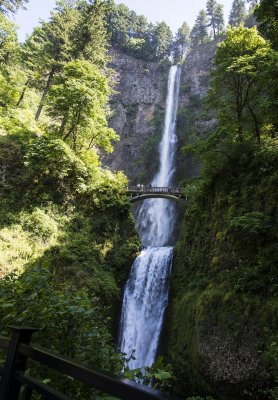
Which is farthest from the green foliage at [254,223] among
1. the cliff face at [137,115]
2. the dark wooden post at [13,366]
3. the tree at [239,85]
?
the cliff face at [137,115]

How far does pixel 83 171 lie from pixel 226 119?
9.89 meters

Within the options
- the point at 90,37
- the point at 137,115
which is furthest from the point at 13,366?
the point at 137,115

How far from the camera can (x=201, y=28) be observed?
6975 centimetres

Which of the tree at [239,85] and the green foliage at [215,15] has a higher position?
the green foliage at [215,15]

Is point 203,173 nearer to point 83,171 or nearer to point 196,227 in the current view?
point 196,227

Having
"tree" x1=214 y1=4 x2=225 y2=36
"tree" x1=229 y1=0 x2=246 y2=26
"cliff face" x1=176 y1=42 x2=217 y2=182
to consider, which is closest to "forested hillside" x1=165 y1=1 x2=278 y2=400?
"cliff face" x1=176 y1=42 x2=217 y2=182

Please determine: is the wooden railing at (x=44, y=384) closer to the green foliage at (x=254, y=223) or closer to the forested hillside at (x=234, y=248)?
the forested hillside at (x=234, y=248)

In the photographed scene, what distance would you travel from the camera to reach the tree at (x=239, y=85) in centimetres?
1670

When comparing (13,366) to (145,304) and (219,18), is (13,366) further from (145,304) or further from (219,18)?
(219,18)

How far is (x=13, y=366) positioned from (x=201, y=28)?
79.1 metres

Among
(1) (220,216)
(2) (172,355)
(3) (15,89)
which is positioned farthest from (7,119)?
(2) (172,355)

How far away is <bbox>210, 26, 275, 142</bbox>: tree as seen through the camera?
16703 mm

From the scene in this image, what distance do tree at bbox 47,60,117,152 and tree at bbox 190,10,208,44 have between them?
2100 inches

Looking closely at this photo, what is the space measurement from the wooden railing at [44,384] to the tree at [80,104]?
68.5 ft
